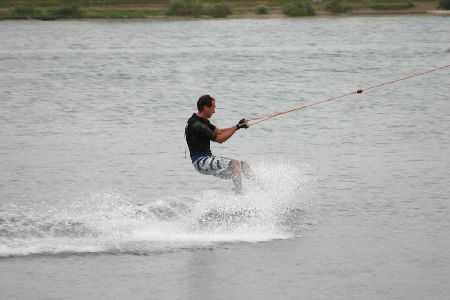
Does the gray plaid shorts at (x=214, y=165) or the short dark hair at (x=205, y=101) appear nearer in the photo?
the short dark hair at (x=205, y=101)

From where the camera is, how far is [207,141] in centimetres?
1032

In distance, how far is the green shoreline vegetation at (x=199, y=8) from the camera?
233 feet

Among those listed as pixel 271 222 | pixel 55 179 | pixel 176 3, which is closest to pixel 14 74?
pixel 55 179

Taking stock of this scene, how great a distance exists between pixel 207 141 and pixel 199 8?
62.3 meters

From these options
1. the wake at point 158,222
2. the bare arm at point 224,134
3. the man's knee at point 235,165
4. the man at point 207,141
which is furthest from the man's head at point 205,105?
the wake at point 158,222

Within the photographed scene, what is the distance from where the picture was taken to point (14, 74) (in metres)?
31.8

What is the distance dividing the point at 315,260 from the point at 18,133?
10.2 metres

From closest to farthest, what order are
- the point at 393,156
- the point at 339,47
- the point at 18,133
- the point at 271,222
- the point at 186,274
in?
the point at 186,274 < the point at 271,222 < the point at 393,156 < the point at 18,133 < the point at 339,47

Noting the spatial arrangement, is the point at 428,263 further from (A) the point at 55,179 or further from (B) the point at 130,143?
(B) the point at 130,143

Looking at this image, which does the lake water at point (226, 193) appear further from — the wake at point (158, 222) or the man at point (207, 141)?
the man at point (207, 141)

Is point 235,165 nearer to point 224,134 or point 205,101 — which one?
point 224,134

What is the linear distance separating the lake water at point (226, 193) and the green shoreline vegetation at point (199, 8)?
41721 mm

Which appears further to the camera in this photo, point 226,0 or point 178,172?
point 226,0

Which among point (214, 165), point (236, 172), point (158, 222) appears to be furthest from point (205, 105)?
point (158, 222)
